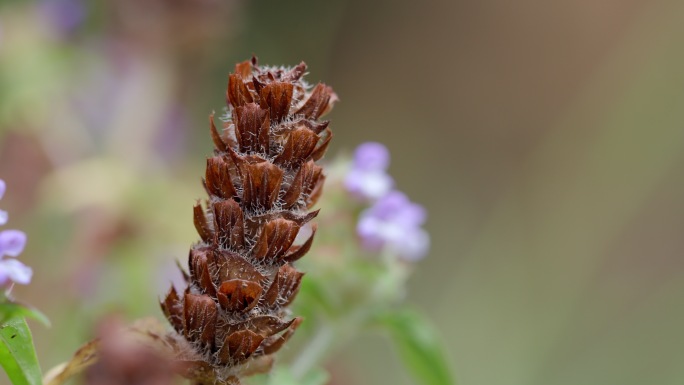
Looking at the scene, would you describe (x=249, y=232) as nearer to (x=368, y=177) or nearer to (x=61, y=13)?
(x=368, y=177)

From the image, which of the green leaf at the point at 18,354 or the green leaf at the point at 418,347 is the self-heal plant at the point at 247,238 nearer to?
the green leaf at the point at 18,354

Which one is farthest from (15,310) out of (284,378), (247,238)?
(284,378)

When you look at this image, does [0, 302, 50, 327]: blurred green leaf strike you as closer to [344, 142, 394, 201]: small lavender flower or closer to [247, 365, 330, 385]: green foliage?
[247, 365, 330, 385]: green foliage

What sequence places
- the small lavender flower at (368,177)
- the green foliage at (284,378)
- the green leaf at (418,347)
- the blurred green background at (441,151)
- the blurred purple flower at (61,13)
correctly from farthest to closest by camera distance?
the blurred purple flower at (61,13), the blurred green background at (441,151), the small lavender flower at (368,177), the green leaf at (418,347), the green foliage at (284,378)

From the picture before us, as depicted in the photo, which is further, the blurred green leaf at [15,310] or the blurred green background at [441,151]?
the blurred green background at [441,151]

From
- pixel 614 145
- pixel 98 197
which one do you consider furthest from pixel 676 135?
pixel 98 197

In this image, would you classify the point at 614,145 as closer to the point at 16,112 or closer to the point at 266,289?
the point at 16,112

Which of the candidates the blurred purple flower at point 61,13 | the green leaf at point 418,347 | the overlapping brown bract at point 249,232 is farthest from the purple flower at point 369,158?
the blurred purple flower at point 61,13

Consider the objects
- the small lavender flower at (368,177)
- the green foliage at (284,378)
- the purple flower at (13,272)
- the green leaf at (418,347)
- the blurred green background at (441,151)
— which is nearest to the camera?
the purple flower at (13,272)
